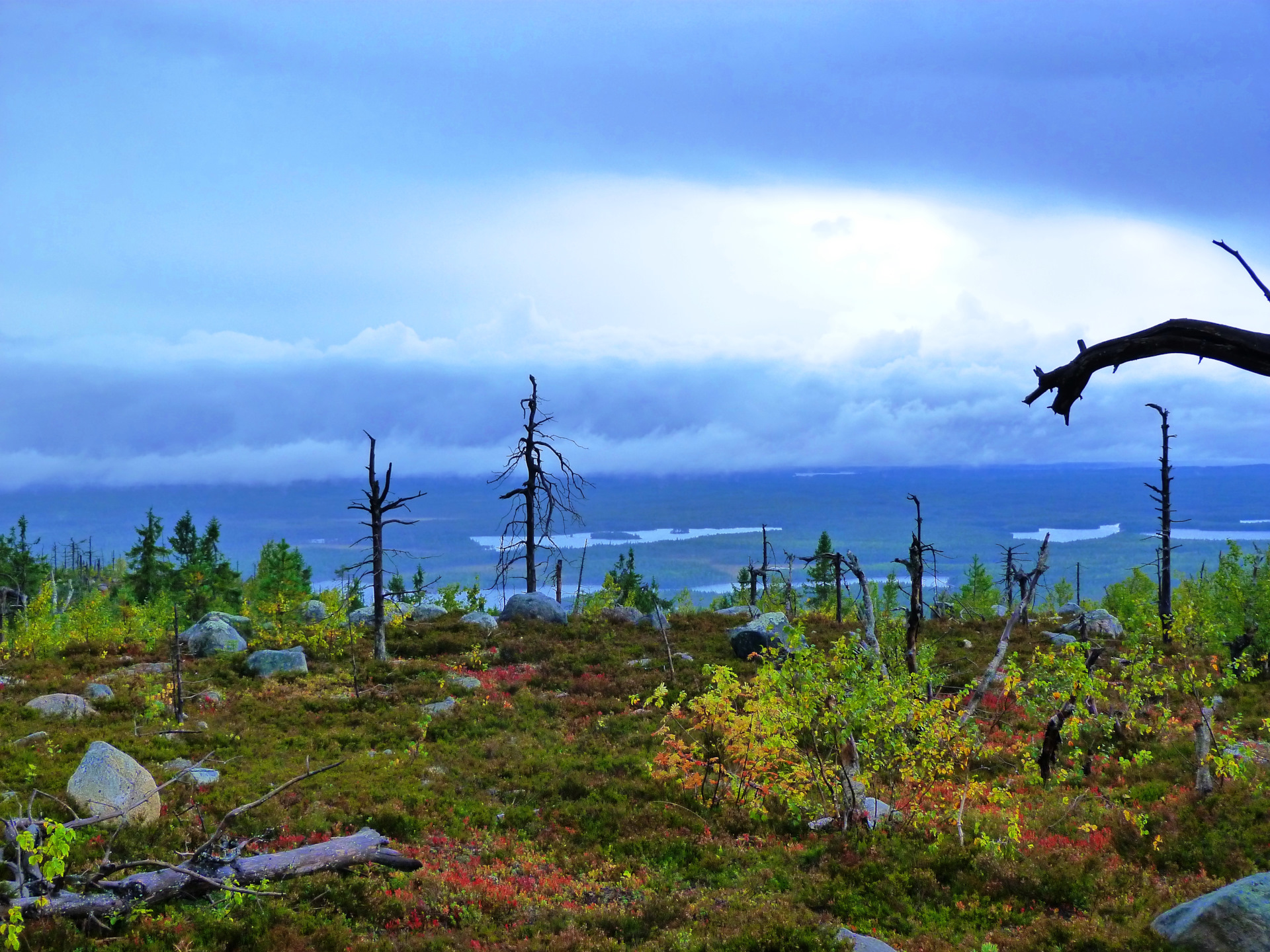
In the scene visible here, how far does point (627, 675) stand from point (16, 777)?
19543 mm

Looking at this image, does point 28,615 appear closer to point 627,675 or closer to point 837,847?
point 627,675

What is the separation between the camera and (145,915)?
32.5ft

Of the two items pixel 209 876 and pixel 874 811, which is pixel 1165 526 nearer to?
pixel 874 811

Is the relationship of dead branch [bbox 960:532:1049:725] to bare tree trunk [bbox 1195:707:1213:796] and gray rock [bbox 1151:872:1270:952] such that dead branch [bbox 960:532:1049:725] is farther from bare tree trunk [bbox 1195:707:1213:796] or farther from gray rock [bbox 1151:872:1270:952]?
gray rock [bbox 1151:872:1270:952]

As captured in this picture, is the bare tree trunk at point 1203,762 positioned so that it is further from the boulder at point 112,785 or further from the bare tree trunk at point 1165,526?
the bare tree trunk at point 1165,526

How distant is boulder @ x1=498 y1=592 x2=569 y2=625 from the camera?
40719 mm

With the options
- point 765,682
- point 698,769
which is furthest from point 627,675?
point 765,682

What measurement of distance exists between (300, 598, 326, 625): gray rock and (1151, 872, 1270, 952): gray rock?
41.5 metres

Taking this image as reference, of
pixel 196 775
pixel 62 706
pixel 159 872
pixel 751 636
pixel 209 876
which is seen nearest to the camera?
pixel 159 872

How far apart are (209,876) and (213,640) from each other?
2740 cm

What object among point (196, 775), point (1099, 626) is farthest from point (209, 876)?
point (1099, 626)

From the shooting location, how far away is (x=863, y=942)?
994cm

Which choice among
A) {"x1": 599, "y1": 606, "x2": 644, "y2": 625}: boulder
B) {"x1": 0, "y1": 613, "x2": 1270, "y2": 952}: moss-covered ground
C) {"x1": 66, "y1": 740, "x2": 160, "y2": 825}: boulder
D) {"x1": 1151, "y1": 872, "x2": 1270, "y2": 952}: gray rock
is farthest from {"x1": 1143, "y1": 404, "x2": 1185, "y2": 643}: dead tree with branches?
{"x1": 66, "y1": 740, "x2": 160, "y2": 825}: boulder

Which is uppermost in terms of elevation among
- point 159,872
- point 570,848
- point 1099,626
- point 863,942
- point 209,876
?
point 159,872
